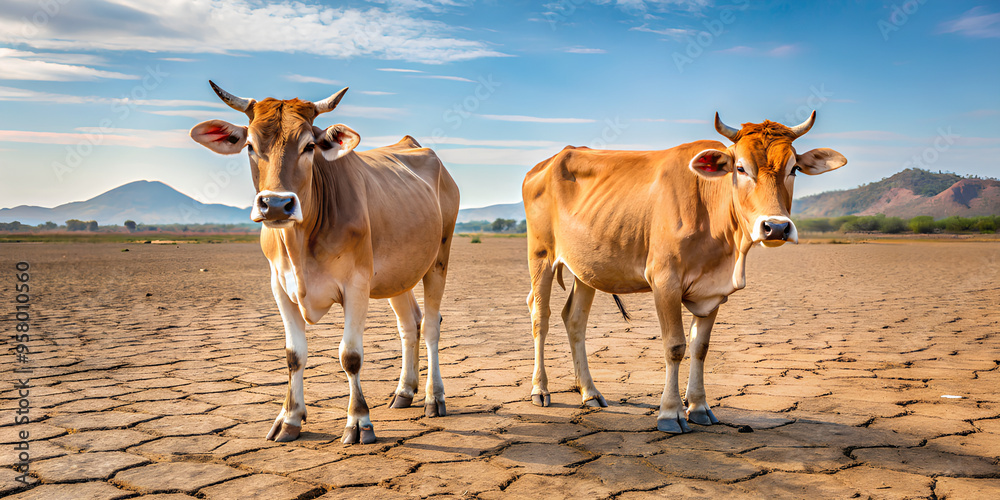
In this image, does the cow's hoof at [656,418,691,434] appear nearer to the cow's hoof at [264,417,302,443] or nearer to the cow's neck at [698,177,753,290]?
the cow's neck at [698,177,753,290]

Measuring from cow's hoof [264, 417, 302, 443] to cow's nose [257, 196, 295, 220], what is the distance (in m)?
1.29

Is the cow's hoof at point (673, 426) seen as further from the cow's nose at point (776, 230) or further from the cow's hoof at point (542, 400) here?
the cow's nose at point (776, 230)

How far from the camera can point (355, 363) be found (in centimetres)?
412

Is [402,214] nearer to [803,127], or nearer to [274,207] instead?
[274,207]

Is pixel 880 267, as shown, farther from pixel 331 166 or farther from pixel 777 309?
pixel 331 166

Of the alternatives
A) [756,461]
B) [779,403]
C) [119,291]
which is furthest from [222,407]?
[119,291]

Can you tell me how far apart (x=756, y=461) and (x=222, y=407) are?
3.51 metres

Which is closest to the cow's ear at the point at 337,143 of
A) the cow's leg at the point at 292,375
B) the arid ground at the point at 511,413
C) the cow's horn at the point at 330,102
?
the cow's horn at the point at 330,102

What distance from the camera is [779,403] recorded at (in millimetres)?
4930

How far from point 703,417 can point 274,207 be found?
9.82ft

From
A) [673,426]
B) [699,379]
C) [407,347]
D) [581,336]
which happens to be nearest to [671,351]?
[699,379]

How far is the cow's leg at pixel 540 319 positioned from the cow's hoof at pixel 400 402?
92 centimetres

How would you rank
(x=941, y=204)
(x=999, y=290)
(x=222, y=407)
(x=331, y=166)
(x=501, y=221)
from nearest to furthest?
(x=331, y=166), (x=222, y=407), (x=999, y=290), (x=941, y=204), (x=501, y=221)

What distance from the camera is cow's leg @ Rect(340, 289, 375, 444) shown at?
13.2 ft
